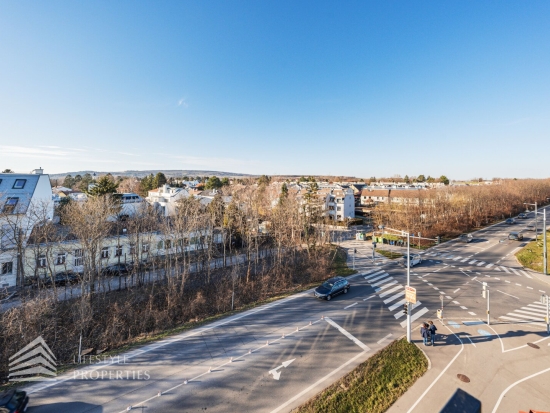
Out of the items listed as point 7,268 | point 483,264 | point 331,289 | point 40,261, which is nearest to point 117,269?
point 40,261

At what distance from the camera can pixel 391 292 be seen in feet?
70.7

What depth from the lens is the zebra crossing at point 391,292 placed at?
→ 17.6 metres

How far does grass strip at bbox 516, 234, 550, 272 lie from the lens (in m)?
28.3

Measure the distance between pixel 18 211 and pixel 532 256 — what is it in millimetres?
57258

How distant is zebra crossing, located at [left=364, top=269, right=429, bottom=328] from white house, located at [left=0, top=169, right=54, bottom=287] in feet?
91.2

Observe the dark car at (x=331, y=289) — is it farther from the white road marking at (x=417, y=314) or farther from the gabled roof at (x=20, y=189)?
the gabled roof at (x=20, y=189)

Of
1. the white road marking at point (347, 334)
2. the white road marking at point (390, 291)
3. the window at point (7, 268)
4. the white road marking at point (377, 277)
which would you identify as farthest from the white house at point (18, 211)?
the white road marking at point (377, 277)

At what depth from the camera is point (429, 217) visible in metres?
47.8

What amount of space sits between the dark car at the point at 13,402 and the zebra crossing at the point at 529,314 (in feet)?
85.0

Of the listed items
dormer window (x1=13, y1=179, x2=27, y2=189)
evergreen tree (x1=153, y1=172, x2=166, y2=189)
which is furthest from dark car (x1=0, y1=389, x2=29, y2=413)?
evergreen tree (x1=153, y1=172, x2=166, y2=189)

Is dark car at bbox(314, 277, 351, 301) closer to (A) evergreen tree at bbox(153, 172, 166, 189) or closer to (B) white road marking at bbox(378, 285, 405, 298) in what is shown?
(B) white road marking at bbox(378, 285, 405, 298)

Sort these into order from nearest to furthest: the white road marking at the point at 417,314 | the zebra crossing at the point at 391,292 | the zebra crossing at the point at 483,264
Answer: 1. the white road marking at the point at 417,314
2. the zebra crossing at the point at 391,292
3. the zebra crossing at the point at 483,264

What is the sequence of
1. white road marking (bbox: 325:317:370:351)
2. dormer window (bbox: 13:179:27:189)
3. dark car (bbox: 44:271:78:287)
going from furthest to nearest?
dormer window (bbox: 13:179:27:189)
dark car (bbox: 44:271:78:287)
white road marking (bbox: 325:317:370:351)

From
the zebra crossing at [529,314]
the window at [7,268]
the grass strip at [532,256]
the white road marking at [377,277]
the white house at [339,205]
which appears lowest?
the white road marking at [377,277]
